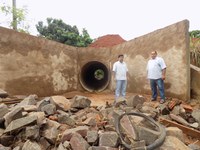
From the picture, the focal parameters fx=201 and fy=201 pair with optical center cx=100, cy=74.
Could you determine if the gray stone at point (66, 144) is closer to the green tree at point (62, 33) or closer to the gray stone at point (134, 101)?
the gray stone at point (134, 101)

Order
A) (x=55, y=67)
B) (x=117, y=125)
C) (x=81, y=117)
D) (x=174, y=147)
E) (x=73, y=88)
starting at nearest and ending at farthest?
1. (x=174, y=147)
2. (x=117, y=125)
3. (x=81, y=117)
4. (x=55, y=67)
5. (x=73, y=88)

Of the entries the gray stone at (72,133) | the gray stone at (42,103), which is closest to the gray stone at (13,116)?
the gray stone at (42,103)

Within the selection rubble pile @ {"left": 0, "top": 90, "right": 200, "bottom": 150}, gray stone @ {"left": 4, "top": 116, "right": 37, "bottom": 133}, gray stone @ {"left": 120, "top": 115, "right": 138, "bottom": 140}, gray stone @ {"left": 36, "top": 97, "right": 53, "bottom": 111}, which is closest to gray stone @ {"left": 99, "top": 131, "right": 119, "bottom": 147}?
rubble pile @ {"left": 0, "top": 90, "right": 200, "bottom": 150}

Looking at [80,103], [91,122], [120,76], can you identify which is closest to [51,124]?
[91,122]

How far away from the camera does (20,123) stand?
10.3 feet

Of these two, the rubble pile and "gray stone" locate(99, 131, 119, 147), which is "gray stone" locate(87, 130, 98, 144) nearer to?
the rubble pile

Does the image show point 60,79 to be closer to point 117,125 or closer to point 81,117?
point 81,117

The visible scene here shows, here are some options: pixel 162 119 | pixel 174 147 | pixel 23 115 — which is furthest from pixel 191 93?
pixel 23 115

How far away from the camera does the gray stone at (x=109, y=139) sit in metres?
2.80

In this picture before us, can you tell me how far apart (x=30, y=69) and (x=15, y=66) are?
0.64 meters

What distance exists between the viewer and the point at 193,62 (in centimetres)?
686

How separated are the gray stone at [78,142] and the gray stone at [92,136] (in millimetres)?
71

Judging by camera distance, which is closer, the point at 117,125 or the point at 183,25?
the point at 117,125

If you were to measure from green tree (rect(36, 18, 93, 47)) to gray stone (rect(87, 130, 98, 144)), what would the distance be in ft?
47.1
